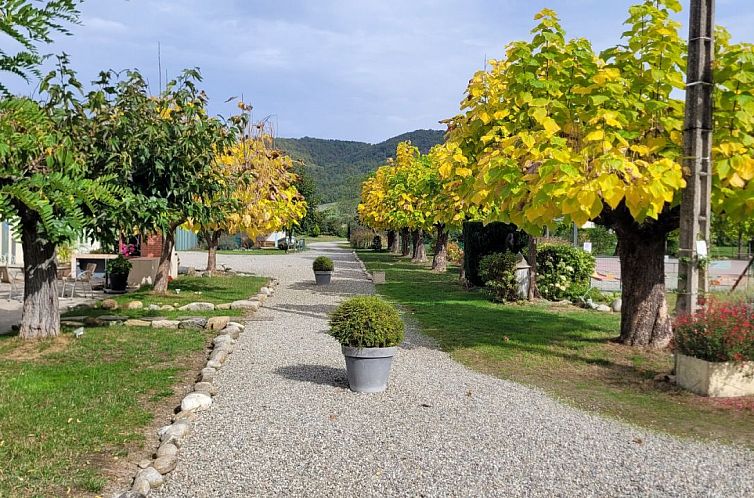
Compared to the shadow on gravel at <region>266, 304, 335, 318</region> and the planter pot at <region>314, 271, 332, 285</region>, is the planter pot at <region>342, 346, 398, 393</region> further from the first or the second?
the planter pot at <region>314, 271, 332, 285</region>

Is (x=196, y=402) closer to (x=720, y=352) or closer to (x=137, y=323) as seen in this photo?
(x=720, y=352)

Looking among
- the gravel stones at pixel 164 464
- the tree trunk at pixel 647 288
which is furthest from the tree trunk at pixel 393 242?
the gravel stones at pixel 164 464

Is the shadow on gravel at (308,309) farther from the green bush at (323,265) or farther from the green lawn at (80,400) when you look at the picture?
the green bush at (323,265)

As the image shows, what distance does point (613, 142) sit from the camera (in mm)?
7844

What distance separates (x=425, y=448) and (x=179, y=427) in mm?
2050

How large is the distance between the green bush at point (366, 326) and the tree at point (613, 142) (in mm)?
2046

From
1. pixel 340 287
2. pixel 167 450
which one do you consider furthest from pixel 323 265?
pixel 167 450

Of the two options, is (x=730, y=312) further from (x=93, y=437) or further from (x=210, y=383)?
(x=93, y=437)

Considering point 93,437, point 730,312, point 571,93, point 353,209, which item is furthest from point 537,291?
point 353,209

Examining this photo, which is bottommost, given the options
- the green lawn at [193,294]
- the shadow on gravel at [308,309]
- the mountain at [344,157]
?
the shadow on gravel at [308,309]

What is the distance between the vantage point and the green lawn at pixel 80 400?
452 centimetres

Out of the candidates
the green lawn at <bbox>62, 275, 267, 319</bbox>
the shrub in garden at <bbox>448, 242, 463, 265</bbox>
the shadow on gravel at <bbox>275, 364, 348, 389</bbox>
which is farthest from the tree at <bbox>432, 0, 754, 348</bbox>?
the shrub in garden at <bbox>448, 242, 463, 265</bbox>

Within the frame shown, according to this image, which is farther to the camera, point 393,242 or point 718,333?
point 393,242

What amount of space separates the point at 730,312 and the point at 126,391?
6.45 meters
